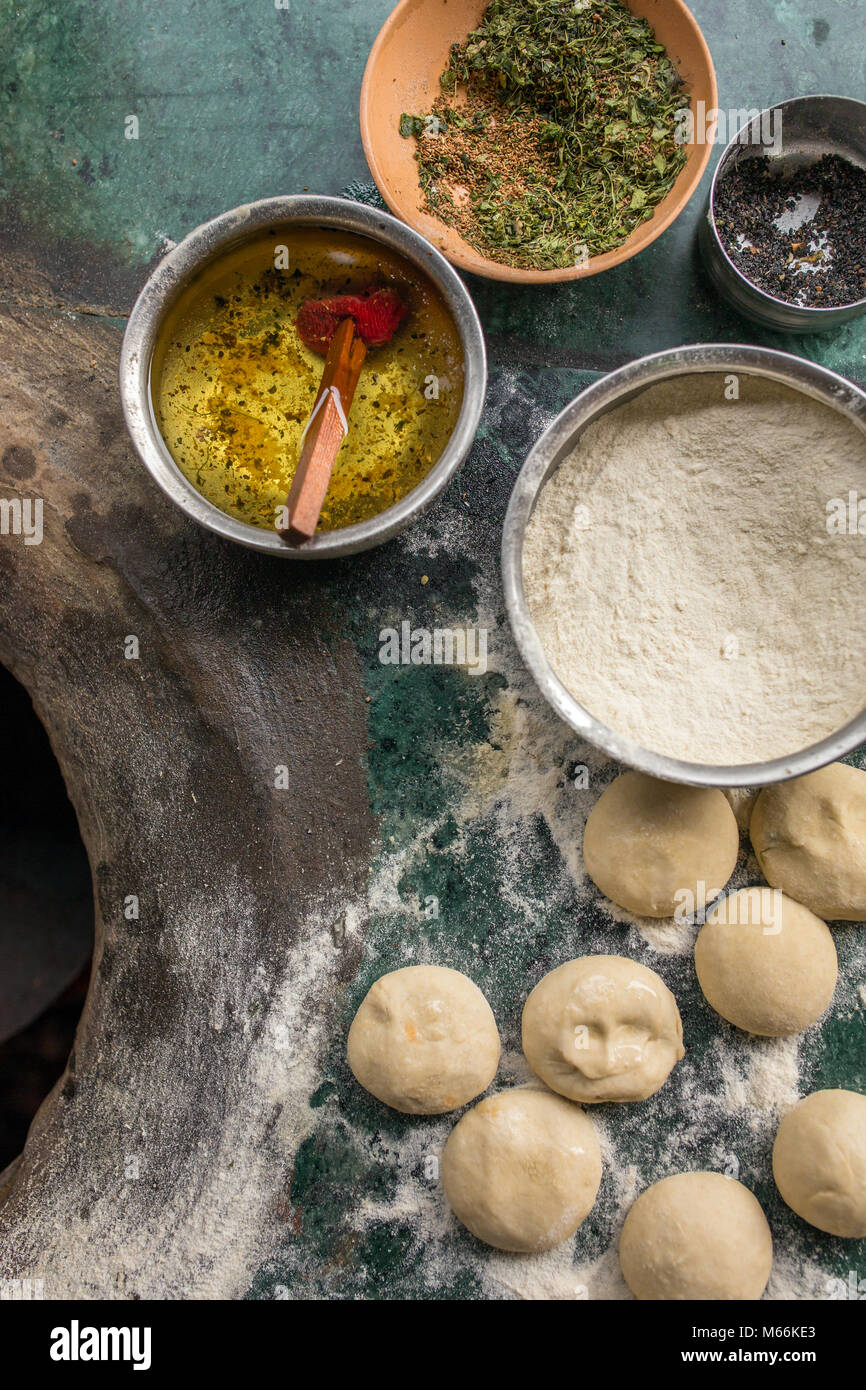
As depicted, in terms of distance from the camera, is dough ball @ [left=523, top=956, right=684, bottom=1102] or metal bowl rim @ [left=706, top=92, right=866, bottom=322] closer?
dough ball @ [left=523, top=956, right=684, bottom=1102]

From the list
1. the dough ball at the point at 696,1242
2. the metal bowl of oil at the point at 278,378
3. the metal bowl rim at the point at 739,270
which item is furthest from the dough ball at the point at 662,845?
the metal bowl rim at the point at 739,270

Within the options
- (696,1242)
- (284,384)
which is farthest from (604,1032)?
(284,384)

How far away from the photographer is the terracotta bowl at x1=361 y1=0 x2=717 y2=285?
230 cm

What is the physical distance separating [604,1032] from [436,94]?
2473mm

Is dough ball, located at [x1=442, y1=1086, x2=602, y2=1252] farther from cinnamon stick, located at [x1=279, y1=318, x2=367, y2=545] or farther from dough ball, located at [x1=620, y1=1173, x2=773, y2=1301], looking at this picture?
cinnamon stick, located at [x1=279, y1=318, x2=367, y2=545]

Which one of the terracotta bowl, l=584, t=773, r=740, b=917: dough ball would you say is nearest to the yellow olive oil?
the terracotta bowl

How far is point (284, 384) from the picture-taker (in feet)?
7.71

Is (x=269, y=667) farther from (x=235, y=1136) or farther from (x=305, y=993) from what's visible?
(x=235, y=1136)

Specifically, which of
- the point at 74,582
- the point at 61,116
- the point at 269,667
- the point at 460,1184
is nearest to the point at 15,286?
the point at 61,116

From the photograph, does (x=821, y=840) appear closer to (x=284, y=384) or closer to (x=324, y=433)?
(x=324, y=433)

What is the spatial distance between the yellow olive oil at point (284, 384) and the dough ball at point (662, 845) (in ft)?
3.24

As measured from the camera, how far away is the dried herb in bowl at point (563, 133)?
2369 mm

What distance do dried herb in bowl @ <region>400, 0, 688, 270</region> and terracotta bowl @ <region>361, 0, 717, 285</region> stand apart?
0.03 meters
